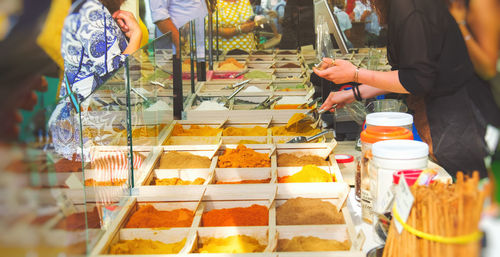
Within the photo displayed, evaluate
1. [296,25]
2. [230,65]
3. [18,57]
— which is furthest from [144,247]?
[296,25]

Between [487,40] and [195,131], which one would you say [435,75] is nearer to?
[487,40]

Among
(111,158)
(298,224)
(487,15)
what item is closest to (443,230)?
(487,15)

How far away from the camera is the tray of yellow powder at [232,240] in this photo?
4.85 ft

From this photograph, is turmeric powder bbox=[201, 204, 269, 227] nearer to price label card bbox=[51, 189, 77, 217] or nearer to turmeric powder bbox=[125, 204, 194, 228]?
turmeric powder bbox=[125, 204, 194, 228]

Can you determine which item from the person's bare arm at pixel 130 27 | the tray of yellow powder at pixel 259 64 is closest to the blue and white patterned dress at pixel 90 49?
the person's bare arm at pixel 130 27

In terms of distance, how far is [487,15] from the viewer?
0.85 m

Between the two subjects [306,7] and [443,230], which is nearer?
[443,230]

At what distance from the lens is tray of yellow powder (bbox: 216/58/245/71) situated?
499 cm

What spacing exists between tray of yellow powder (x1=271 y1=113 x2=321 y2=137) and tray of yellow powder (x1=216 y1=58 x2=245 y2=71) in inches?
83.2

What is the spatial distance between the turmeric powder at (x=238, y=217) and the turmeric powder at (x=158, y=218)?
0.22 ft

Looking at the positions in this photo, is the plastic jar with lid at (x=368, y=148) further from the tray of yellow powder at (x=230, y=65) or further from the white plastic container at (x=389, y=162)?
the tray of yellow powder at (x=230, y=65)

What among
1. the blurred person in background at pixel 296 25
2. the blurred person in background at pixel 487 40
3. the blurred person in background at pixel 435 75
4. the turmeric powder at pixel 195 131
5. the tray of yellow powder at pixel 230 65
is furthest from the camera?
the blurred person in background at pixel 296 25

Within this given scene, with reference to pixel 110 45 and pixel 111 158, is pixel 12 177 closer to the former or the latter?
pixel 111 158

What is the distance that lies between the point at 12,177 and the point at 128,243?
2.74 ft
